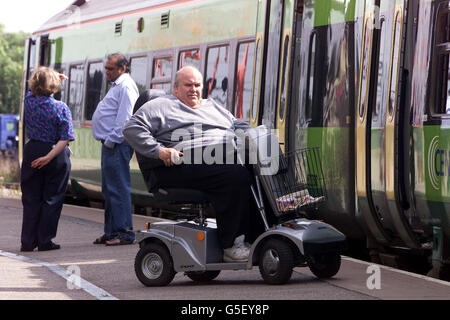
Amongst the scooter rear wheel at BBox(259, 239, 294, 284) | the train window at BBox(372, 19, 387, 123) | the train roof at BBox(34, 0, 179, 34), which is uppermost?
the train roof at BBox(34, 0, 179, 34)

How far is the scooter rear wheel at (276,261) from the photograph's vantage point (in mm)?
7152

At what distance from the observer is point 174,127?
7.50 m

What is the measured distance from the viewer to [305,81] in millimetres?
10555

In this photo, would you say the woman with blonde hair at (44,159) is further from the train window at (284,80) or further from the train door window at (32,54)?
the train door window at (32,54)

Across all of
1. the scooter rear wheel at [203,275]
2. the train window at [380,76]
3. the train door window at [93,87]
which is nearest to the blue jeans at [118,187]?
the train window at [380,76]

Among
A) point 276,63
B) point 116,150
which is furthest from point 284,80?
point 116,150

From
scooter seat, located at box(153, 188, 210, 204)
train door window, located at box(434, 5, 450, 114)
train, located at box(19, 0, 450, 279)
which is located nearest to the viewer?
scooter seat, located at box(153, 188, 210, 204)

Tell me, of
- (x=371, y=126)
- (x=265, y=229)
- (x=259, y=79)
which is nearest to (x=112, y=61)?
(x=259, y=79)

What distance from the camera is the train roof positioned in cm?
1501

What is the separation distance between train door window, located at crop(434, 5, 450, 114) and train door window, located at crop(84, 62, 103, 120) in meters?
8.40

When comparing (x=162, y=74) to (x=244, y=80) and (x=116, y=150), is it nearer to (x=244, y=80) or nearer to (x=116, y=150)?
(x=244, y=80)

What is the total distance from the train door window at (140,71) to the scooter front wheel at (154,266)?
707 cm

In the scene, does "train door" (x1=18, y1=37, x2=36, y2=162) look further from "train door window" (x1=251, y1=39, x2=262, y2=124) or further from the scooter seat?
the scooter seat

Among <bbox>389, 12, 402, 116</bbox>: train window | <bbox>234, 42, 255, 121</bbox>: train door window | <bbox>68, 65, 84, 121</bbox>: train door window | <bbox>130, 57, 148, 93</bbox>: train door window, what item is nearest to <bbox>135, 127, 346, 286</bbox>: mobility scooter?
<bbox>389, 12, 402, 116</bbox>: train window
